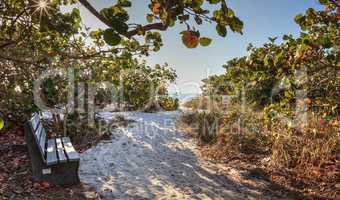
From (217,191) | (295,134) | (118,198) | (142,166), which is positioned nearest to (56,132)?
(142,166)

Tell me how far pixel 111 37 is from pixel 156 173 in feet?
12.3

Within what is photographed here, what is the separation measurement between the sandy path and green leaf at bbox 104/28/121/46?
293cm

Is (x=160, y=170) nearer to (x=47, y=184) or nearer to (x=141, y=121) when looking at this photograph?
(x=47, y=184)

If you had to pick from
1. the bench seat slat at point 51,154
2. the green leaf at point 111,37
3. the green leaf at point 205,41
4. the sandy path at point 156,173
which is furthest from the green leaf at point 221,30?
the bench seat slat at point 51,154

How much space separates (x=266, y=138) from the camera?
5.76m

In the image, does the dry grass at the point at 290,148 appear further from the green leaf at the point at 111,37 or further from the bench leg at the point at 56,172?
the green leaf at the point at 111,37

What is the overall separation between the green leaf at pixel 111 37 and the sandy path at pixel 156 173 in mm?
2930

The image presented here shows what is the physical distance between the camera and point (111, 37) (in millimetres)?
937

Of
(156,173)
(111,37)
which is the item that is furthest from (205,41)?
(156,173)

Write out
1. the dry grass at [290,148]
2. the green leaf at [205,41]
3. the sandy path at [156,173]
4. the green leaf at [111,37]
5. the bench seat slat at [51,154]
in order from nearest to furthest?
1. the green leaf at [111,37]
2. the green leaf at [205,41]
3. the bench seat slat at [51,154]
4. the sandy path at [156,173]
5. the dry grass at [290,148]

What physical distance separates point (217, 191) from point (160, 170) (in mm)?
1095

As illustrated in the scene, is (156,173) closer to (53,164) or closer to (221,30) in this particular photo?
(53,164)

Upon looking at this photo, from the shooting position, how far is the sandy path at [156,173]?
372 centimetres

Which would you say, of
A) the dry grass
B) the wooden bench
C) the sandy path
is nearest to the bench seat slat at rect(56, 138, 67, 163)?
the wooden bench
